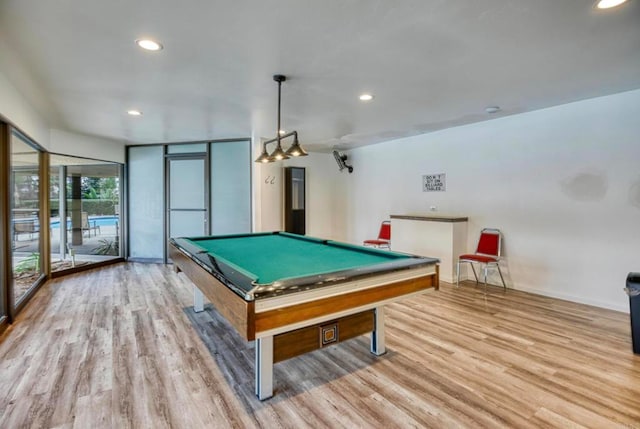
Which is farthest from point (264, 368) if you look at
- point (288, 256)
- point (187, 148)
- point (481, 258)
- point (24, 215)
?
point (187, 148)

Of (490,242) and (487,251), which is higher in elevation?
(490,242)

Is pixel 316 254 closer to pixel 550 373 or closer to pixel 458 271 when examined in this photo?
pixel 550 373

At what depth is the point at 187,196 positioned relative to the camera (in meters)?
6.22

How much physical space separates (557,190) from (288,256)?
3557 millimetres

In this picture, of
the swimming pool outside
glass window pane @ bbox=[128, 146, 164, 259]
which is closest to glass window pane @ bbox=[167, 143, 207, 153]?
glass window pane @ bbox=[128, 146, 164, 259]

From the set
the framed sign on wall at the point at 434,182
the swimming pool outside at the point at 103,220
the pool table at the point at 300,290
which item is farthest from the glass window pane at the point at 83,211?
the framed sign on wall at the point at 434,182

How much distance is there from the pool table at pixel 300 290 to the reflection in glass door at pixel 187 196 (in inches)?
125

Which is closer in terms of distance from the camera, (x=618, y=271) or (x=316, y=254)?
(x=316, y=254)

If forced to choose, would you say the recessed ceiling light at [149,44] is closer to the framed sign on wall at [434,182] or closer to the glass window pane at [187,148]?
the glass window pane at [187,148]

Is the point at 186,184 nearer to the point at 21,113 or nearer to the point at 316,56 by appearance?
the point at 21,113

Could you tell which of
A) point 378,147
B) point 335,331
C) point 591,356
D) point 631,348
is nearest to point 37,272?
point 335,331

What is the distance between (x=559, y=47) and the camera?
238 centimetres

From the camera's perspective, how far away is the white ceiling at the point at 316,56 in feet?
6.32

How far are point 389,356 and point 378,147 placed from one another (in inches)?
189
